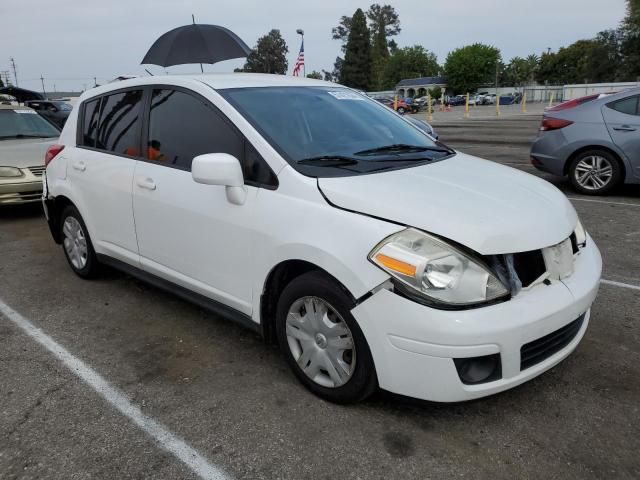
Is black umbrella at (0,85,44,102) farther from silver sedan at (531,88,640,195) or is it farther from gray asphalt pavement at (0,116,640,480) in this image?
gray asphalt pavement at (0,116,640,480)

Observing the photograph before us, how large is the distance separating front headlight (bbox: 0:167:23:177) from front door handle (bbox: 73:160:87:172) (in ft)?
11.1

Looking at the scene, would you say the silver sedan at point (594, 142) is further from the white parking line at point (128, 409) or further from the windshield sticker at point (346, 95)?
the white parking line at point (128, 409)

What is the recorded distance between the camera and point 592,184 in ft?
24.9

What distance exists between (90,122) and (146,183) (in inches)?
48.5

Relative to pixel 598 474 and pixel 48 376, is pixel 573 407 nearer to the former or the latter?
pixel 598 474

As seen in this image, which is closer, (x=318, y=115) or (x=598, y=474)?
(x=598, y=474)

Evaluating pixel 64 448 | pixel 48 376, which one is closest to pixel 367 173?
pixel 64 448

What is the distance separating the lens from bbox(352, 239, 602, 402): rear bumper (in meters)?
2.34

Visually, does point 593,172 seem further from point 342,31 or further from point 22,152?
point 342,31

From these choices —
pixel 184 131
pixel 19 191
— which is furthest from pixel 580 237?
pixel 19 191

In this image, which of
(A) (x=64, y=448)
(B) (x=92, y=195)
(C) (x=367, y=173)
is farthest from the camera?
(B) (x=92, y=195)

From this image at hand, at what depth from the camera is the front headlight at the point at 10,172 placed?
7.22m

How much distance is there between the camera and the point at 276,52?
108312 mm

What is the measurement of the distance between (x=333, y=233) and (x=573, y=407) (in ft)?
4.88
